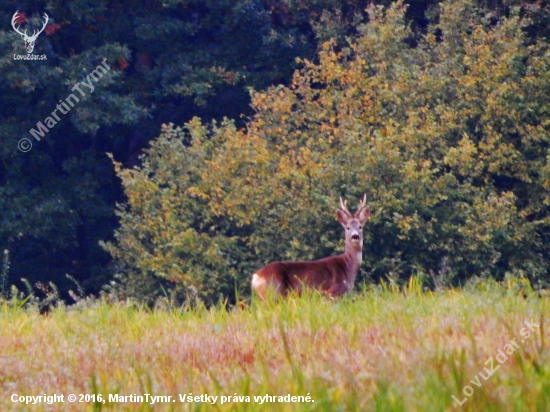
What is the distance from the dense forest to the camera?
1934cm

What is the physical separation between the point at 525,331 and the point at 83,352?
2629 mm

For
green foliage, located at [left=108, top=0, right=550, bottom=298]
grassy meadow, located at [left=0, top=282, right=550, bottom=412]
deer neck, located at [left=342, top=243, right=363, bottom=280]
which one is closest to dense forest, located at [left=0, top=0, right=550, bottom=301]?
green foliage, located at [left=108, top=0, right=550, bottom=298]

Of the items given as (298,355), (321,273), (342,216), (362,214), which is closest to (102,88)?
(342,216)

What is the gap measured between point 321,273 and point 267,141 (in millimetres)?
12289

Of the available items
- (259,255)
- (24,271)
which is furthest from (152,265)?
(24,271)

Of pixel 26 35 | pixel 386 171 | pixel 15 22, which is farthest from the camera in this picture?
pixel 15 22

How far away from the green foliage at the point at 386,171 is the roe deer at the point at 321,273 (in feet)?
22.2

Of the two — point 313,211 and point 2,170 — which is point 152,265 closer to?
point 313,211

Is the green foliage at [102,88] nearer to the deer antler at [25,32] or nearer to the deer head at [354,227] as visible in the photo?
the deer antler at [25,32]

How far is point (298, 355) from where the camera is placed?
16.1 ft

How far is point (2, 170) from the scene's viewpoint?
24.7m

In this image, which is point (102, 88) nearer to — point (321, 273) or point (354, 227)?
point (354, 227)

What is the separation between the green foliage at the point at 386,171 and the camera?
19.1 m

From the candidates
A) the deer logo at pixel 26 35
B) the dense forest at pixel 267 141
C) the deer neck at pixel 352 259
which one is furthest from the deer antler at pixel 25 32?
the deer neck at pixel 352 259
